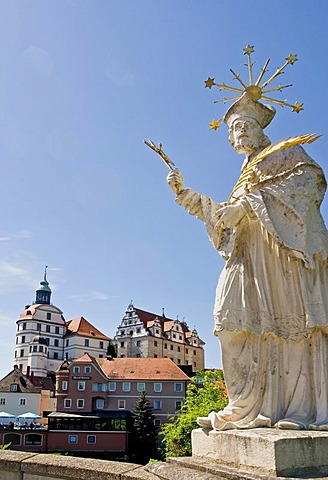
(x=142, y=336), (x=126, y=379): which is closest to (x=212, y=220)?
(x=126, y=379)

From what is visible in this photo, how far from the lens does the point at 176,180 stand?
504cm

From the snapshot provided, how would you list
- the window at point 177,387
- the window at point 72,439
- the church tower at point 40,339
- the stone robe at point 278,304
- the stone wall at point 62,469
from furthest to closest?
the church tower at point 40,339 → the window at point 177,387 → the window at point 72,439 → the stone robe at point 278,304 → the stone wall at point 62,469

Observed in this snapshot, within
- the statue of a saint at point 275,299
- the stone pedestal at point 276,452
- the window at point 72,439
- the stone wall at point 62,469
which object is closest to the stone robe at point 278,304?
the statue of a saint at point 275,299

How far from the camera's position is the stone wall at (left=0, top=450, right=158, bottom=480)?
3.70 meters

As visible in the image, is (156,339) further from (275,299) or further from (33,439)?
(275,299)

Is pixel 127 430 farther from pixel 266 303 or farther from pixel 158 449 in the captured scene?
pixel 266 303

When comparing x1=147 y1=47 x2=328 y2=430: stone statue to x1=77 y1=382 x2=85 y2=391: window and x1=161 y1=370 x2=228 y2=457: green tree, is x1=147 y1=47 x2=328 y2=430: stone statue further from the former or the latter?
x1=77 y1=382 x2=85 y2=391: window

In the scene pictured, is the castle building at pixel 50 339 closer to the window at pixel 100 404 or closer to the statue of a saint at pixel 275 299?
the window at pixel 100 404

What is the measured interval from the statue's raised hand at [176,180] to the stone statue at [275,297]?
2.19 ft

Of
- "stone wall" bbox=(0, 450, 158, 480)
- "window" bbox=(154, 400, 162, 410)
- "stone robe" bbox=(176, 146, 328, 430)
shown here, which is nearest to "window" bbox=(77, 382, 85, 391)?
"window" bbox=(154, 400, 162, 410)

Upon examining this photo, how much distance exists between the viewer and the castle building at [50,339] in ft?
281

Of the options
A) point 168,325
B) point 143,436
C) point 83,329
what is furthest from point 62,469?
point 83,329

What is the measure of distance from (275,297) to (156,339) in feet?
278

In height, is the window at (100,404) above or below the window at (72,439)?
above
